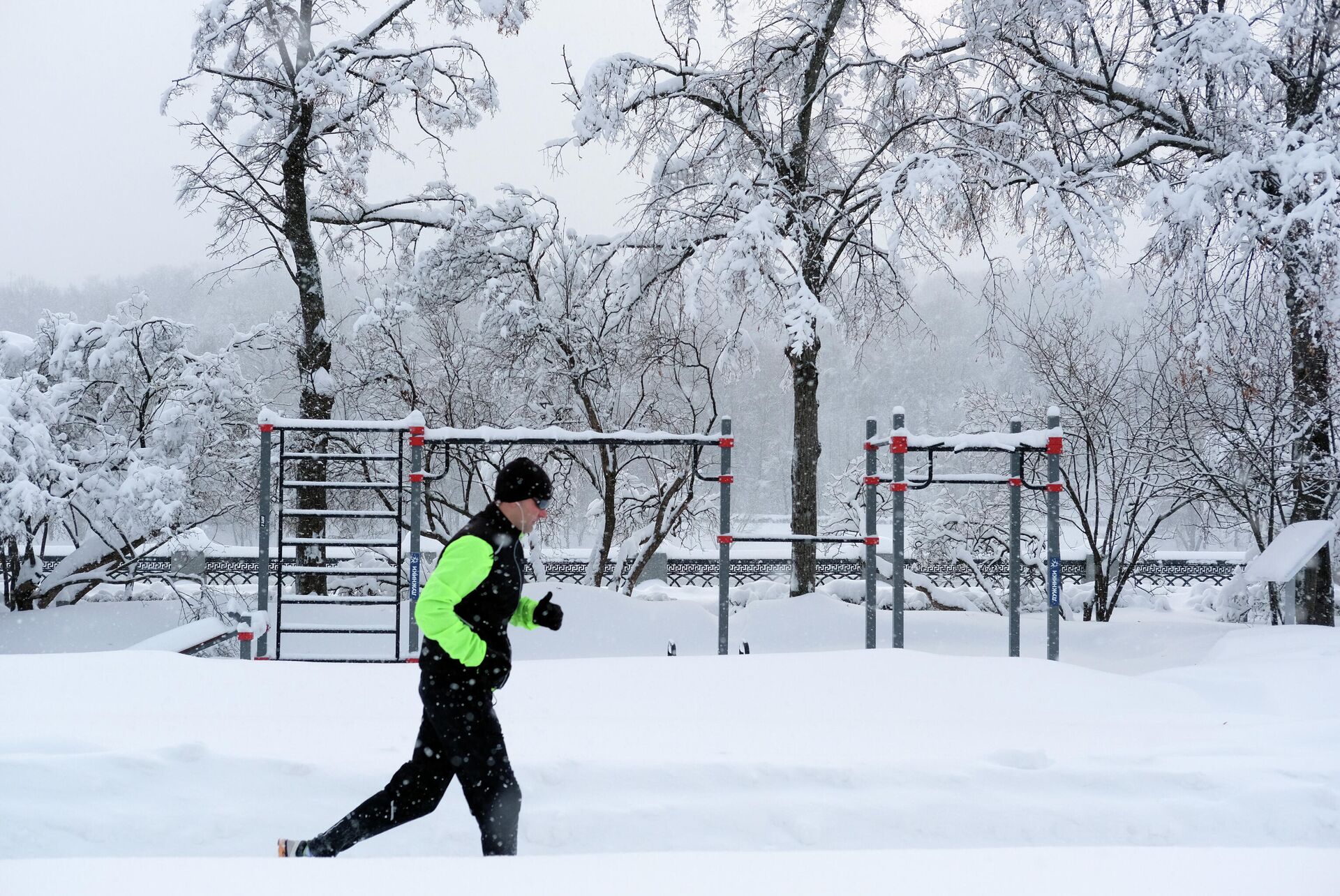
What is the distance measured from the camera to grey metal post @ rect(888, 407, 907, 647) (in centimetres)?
736

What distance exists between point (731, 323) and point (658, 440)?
3.41 metres

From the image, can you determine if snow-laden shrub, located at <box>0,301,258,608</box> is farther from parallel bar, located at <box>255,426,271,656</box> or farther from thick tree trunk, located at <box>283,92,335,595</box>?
parallel bar, located at <box>255,426,271,656</box>

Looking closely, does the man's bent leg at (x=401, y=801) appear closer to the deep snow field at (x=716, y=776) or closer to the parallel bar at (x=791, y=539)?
the deep snow field at (x=716, y=776)

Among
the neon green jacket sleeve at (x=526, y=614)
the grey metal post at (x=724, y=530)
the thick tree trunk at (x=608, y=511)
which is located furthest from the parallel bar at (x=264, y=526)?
the neon green jacket sleeve at (x=526, y=614)

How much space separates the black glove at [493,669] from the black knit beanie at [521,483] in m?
0.54

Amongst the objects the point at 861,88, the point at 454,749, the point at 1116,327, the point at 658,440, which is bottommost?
the point at 454,749

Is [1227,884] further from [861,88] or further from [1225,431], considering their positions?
[861,88]

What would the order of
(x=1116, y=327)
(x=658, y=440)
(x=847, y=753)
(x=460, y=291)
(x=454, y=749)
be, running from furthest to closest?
(x=1116, y=327) < (x=460, y=291) < (x=658, y=440) < (x=847, y=753) < (x=454, y=749)

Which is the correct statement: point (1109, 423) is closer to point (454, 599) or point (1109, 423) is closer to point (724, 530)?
point (724, 530)

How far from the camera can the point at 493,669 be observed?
3.05 m

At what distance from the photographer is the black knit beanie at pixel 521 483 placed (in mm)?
3125

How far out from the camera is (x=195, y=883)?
2.24 meters

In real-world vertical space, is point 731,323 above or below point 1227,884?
above

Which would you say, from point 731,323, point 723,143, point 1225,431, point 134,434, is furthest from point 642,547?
point 1225,431
